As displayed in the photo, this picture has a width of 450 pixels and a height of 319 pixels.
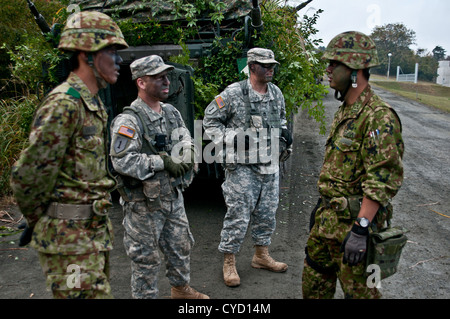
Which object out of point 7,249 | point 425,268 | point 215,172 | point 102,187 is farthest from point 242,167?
point 7,249

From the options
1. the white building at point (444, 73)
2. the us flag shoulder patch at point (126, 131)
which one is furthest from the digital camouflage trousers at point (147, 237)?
the white building at point (444, 73)

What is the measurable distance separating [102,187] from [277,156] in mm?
2207

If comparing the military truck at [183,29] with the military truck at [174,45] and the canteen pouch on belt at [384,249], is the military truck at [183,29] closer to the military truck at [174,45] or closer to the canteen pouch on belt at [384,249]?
the military truck at [174,45]

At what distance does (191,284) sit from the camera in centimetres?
403

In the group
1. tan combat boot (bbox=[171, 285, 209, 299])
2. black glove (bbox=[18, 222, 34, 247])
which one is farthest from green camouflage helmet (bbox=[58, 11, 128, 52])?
tan combat boot (bbox=[171, 285, 209, 299])

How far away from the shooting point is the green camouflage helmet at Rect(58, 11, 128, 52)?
7.59 ft

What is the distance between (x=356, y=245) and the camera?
2.49 m

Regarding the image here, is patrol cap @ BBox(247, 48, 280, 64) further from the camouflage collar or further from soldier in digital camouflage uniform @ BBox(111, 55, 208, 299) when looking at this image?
the camouflage collar

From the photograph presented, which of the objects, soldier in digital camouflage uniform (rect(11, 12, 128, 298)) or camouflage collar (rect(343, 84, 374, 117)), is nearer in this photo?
soldier in digital camouflage uniform (rect(11, 12, 128, 298))

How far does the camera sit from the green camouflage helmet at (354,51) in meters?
2.69

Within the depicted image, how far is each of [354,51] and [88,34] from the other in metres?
1.60

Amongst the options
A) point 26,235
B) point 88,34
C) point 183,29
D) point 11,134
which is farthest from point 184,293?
point 11,134

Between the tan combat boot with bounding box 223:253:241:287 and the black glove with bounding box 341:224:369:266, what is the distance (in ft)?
5.40

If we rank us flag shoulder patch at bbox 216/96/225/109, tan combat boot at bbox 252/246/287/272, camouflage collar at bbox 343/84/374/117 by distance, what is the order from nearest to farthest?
camouflage collar at bbox 343/84/374/117
us flag shoulder patch at bbox 216/96/225/109
tan combat boot at bbox 252/246/287/272
